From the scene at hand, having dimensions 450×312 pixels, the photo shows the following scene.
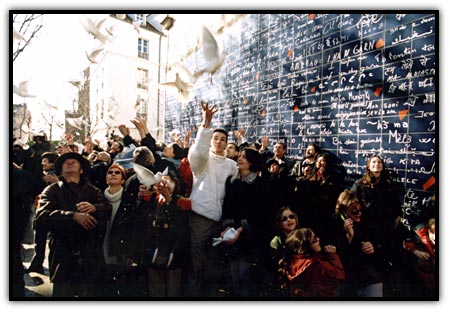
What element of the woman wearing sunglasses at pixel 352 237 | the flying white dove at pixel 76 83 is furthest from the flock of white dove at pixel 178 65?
the woman wearing sunglasses at pixel 352 237

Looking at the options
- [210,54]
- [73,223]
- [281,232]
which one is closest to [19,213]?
[73,223]

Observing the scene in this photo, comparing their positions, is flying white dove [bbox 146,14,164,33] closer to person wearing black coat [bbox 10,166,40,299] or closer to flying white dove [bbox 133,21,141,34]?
flying white dove [bbox 133,21,141,34]

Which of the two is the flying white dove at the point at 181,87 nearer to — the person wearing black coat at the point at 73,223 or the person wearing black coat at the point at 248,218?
the person wearing black coat at the point at 248,218

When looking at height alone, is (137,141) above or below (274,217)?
above

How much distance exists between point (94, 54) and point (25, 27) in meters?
0.61

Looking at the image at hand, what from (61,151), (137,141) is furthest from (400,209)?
(61,151)

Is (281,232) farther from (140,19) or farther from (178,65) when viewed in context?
(140,19)

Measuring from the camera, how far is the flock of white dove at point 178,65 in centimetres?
273

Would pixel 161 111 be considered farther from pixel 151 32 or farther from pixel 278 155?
pixel 278 155

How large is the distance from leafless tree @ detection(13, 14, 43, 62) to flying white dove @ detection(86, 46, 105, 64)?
1.54 ft

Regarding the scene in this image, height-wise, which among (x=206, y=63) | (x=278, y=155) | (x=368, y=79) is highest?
(x=206, y=63)

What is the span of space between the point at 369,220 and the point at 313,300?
836 millimetres

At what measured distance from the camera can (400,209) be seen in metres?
2.62

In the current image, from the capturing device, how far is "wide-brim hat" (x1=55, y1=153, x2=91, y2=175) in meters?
2.68
